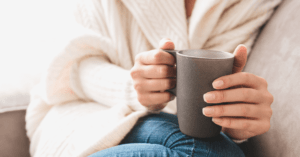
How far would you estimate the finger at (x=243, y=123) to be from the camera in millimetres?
335

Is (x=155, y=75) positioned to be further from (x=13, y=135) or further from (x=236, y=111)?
(x=13, y=135)

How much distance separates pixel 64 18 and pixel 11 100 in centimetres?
36

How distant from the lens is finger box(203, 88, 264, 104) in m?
0.31

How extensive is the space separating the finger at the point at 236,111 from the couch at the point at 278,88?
67 mm

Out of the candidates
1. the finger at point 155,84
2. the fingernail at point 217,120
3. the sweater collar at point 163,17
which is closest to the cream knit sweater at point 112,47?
the sweater collar at point 163,17

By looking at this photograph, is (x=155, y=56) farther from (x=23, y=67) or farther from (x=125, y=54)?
(x=23, y=67)

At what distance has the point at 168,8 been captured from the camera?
2.15 ft

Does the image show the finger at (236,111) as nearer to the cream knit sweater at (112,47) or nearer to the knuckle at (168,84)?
the knuckle at (168,84)

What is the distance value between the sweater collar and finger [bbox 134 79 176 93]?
0.27m

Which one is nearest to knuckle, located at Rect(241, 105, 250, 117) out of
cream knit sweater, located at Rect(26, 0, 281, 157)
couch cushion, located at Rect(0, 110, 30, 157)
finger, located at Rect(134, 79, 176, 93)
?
finger, located at Rect(134, 79, 176, 93)

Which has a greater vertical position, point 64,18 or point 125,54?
point 64,18

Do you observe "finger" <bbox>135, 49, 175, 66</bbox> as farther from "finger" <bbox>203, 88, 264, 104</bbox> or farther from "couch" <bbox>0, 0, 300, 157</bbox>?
"couch" <bbox>0, 0, 300, 157</bbox>

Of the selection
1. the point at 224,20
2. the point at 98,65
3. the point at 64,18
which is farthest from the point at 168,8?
the point at 64,18

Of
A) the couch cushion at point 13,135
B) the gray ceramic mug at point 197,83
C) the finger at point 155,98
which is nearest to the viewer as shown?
the gray ceramic mug at point 197,83
